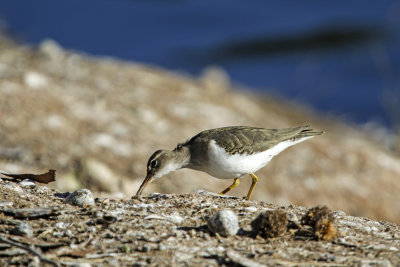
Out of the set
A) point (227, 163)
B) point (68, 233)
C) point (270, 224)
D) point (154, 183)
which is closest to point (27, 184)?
point (68, 233)

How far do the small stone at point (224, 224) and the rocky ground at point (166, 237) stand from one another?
59mm

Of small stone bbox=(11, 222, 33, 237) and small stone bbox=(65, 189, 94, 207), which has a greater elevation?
small stone bbox=(65, 189, 94, 207)

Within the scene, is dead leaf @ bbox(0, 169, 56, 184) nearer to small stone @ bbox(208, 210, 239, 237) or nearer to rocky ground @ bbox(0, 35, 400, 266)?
rocky ground @ bbox(0, 35, 400, 266)

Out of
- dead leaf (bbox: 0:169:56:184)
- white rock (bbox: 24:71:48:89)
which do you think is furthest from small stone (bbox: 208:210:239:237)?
white rock (bbox: 24:71:48:89)

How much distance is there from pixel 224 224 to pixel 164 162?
121 inches

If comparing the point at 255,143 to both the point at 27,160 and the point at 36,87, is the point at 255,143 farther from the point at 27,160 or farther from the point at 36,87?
the point at 36,87

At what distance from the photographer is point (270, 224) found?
5.91 meters

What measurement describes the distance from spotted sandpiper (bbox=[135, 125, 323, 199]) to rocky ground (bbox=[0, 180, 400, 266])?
168cm

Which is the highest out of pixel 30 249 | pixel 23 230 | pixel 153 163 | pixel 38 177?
pixel 153 163

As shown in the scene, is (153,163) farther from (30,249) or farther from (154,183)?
(30,249)

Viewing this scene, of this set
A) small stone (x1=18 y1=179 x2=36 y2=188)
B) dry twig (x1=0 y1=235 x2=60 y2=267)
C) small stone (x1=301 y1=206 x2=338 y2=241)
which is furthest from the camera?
small stone (x1=18 y1=179 x2=36 y2=188)

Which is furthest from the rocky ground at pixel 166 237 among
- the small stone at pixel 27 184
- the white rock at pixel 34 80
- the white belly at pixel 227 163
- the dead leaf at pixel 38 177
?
the white rock at pixel 34 80

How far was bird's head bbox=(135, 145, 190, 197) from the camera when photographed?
349 inches

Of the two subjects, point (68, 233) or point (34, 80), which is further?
point (34, 80)
